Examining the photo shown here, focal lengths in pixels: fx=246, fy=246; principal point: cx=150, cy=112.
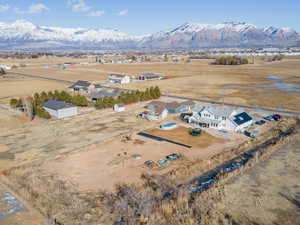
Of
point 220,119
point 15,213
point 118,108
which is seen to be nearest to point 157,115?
point 118,108

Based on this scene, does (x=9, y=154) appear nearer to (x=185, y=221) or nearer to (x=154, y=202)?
(x=154, y=202)

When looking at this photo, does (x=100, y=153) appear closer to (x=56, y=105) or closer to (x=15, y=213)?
(x=15, y=213)

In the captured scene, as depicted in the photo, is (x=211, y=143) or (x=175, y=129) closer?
(x=211, y=143)

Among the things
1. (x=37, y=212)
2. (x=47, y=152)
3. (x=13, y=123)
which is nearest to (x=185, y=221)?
(x=37, y=212)

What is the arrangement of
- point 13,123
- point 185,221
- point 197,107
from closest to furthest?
point 185,221
point 13,123
point 197,107

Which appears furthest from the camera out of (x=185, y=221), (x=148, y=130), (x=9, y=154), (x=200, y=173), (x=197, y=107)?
(x=197, y=107)

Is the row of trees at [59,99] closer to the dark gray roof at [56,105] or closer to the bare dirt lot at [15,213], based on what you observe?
the dark gray roof at [56,105]
